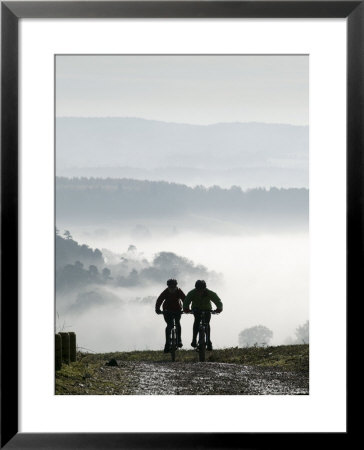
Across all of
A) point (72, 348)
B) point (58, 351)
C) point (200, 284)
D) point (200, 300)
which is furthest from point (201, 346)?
point (58, 351)

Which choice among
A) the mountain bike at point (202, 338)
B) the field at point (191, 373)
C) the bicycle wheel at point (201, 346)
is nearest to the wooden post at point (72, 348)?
the field at point (191, 373)

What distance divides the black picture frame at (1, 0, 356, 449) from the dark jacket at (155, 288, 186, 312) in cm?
353

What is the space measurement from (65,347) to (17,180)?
253 centimetres

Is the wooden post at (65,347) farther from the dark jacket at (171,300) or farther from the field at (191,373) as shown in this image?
the dark jacket at (171,300)

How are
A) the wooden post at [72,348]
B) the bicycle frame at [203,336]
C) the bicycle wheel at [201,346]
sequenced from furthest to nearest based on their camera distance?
the bicycle wheel at [201,346] < the bicycle frame at [203,336] < the wooden post at [72,348]

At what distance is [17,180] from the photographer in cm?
349

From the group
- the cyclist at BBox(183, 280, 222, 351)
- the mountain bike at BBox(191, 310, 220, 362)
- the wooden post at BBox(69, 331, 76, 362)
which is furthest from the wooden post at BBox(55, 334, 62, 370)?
the mountain bike at BBox(191, 310, 220, 362)

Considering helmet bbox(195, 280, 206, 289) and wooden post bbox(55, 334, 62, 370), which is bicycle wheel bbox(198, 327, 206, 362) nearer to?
helmet bbox(195, 280, 206, 289)

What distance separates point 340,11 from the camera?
3523 millimetres

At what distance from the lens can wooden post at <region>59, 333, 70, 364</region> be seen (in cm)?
567

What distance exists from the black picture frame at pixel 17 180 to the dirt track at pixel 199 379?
70.4 inches

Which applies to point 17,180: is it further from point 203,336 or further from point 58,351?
point 203,336

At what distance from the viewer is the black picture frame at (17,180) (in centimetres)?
344

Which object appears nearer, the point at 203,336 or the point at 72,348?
the point at 72,348
